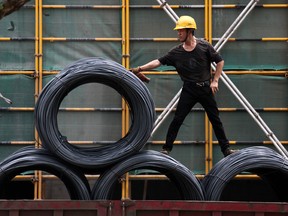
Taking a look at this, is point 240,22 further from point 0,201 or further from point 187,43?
point 0,201

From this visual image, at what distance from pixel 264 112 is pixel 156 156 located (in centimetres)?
467

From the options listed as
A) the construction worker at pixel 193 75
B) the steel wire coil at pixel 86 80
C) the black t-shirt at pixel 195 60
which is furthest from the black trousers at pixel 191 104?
the steel wire coil at pixel 86 80

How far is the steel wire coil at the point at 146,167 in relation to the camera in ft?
32.3

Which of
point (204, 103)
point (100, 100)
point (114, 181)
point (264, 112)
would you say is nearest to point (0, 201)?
point (114, 181)

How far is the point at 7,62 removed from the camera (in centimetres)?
1413

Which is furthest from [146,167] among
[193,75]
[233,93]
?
[233,93]

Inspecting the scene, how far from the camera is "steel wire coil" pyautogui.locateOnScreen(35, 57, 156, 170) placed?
986 centimetres

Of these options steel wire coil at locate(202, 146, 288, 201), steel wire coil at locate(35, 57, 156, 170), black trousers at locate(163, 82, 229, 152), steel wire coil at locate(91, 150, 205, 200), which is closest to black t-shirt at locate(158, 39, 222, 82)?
black trousers at locate(163, 82, 229, 152)

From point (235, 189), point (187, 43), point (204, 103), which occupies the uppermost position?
point (187, 43)

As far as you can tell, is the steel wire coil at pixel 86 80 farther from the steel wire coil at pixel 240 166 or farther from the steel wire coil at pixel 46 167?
the steel wire coil at pixel 240 166

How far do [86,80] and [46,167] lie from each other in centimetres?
116

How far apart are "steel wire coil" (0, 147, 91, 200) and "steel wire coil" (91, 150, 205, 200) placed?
193mm

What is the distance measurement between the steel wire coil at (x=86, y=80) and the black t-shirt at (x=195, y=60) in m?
0.95

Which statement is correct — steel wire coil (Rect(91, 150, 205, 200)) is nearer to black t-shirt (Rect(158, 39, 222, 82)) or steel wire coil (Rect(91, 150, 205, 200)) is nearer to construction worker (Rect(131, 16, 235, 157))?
construction worker (Rect(131, 16, 235, 157))
